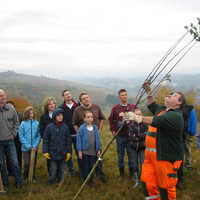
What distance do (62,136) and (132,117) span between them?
8.94 ft

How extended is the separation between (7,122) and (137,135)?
3.43m

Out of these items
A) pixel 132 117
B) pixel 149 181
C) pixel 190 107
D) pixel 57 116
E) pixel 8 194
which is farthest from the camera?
pixel 190 107

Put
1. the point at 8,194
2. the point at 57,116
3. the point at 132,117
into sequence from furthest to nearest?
the point at 57,116 → the point at 8,194 → the point at 132,117

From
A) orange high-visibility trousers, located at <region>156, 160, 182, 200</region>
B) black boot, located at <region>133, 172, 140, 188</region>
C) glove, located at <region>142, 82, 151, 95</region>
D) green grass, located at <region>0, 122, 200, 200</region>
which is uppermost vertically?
glove, located at <region>142, 82, 151, 95</region>

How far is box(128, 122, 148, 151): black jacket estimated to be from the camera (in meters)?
5.41

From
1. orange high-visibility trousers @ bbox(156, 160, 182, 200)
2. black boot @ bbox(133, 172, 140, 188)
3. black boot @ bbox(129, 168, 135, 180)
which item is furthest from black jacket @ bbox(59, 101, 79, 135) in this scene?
orange high-visibility trousers @ bbox(156, 160, 182, 200)

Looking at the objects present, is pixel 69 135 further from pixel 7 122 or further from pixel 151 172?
pixel 151 172

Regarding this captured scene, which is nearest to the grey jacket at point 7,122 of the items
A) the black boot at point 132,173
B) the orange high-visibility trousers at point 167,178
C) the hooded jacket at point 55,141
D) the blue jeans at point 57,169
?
the hooded jacket at point 55,141

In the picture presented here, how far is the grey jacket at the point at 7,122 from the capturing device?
5.23 meters

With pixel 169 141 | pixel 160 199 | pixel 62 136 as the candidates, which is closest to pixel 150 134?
pixel 169 141

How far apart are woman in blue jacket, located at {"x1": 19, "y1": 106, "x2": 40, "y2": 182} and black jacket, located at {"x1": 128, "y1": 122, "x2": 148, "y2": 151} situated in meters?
2.75

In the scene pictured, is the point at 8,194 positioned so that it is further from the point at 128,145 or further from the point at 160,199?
the point at 160,199

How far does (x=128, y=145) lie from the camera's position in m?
5.82

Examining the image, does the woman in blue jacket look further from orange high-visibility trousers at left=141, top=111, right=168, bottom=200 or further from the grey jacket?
orange high-visibility trousers at left=141, top=111, right=168, bottom=200
